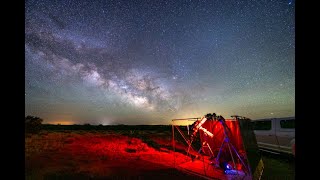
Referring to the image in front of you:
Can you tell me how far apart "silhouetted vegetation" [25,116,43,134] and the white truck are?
98.2 feet

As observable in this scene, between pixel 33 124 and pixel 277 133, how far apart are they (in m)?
32.4

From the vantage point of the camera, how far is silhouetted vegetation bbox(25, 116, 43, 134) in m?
31.0

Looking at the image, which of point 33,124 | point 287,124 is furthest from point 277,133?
point 33,124

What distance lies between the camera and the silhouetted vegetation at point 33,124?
31019mm

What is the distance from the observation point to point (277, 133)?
1278 centimetres

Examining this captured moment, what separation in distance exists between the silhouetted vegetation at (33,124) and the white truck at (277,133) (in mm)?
29931

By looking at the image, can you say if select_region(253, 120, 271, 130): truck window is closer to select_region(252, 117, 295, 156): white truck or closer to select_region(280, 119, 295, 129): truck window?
select_region(252, 117, 295, 156): white truck

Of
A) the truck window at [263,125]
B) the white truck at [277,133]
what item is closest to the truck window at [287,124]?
the white truck at [277,133]

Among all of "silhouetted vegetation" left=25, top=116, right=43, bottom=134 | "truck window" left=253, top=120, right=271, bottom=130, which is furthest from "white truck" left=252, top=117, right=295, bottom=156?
"silhouetted vegetation" left=25, top=116, right=43, bottom=134

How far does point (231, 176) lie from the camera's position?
381 inches

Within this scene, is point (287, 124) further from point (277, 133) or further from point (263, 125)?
point (263, 125)
